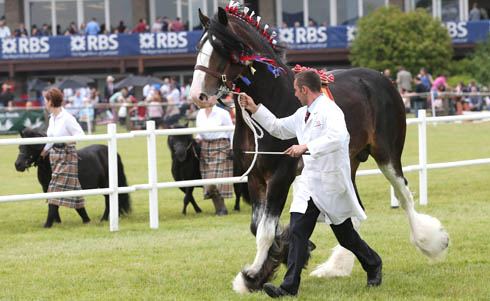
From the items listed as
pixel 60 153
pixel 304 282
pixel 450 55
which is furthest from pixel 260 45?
pixel 450 55

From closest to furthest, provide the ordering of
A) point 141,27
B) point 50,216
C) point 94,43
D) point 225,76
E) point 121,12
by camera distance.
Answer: point 225,76 < point 50,216 < point 94,43 < point 141,27 < point 121,12

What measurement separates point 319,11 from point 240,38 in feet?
117

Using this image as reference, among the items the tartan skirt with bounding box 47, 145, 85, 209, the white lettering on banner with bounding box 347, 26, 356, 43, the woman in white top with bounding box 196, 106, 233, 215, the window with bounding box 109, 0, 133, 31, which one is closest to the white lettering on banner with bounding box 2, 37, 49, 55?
the window with bounding box 109, 0, 133, 31

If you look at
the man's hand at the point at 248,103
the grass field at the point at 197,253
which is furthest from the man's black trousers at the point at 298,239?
the man's hand at the point at 248,103

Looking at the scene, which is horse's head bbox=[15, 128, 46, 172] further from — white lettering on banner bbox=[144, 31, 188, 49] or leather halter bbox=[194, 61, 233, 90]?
white lettering on banner bbox=[144, 31, 188, 49]

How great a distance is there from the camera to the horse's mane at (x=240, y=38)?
639 centimetres

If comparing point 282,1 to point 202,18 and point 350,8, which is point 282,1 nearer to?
point 350,8

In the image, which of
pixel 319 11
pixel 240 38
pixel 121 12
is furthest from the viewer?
pixel 121 12

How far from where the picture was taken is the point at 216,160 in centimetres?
1205

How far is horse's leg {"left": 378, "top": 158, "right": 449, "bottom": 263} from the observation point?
7395 millimetres

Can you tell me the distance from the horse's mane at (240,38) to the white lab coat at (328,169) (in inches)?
35.6

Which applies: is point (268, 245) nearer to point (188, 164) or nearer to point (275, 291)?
point (275, 291)

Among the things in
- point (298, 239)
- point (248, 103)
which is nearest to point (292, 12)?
point (248, 103)

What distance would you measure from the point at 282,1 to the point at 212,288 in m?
36.1
